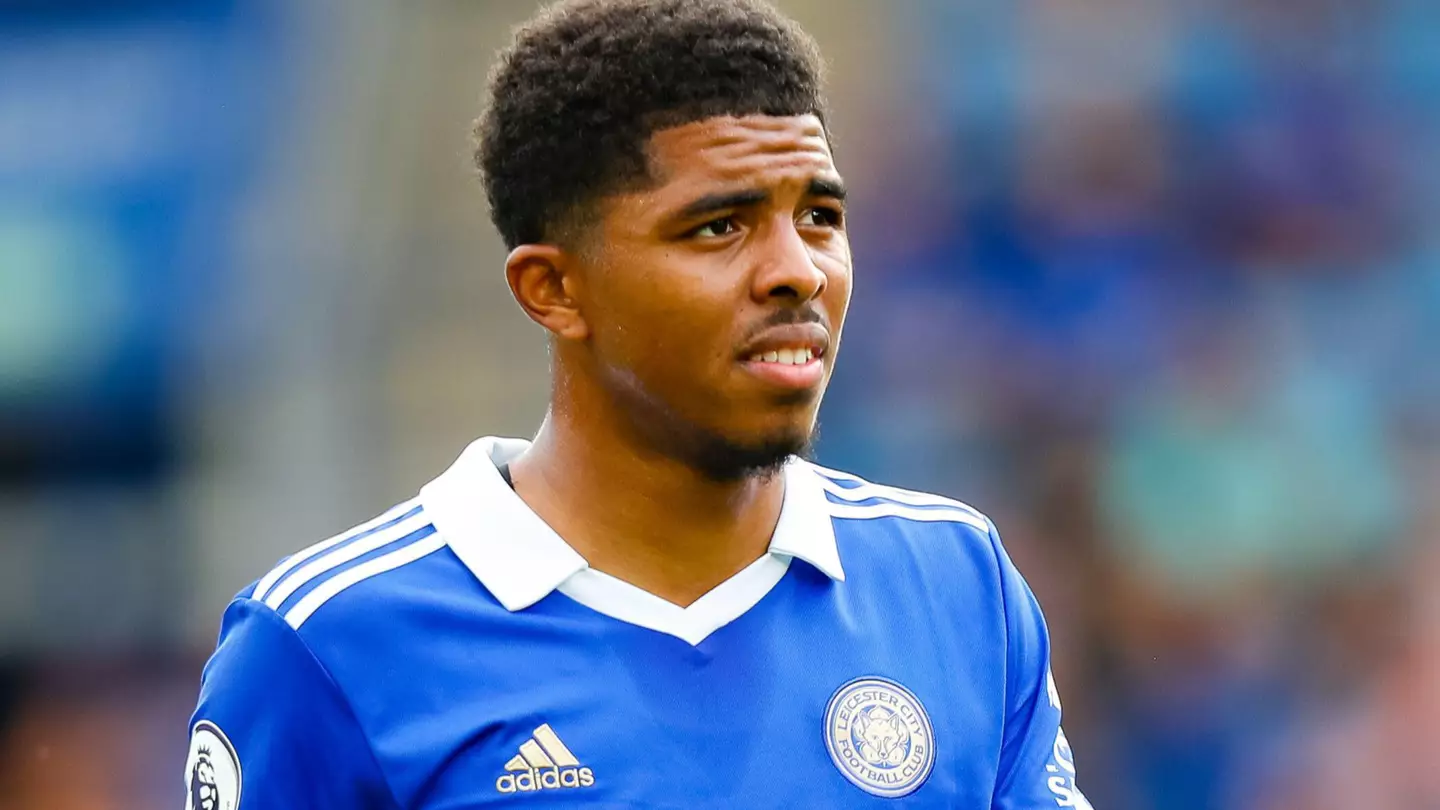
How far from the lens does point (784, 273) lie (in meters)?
2.07

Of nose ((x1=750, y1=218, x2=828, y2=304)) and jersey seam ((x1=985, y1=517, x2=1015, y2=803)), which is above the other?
nose ((x1=750, y1=218, x2=828, y2=304))

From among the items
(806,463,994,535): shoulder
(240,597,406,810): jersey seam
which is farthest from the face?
(240,597,406,810): jersey seam

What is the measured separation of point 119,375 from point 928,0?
312 centimetres

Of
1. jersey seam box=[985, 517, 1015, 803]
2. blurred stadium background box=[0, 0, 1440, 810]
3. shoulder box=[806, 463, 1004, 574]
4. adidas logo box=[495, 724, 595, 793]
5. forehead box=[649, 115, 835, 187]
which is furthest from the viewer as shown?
blurred stadium background box=[0, 0, 1440, 810]

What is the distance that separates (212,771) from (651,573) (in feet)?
1.87

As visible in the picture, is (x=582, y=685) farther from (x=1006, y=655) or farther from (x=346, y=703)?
(x=1006, y=655)

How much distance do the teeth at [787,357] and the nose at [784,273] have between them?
60mm

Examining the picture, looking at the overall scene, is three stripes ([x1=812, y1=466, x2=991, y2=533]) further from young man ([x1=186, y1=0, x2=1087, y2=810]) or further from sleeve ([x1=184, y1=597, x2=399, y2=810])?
sleeve ([x1=184, y1=597, x2=399, y2=810])

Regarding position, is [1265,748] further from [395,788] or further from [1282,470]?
[395,788]

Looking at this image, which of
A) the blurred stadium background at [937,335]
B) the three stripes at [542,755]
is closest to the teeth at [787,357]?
the three stripes at [542,755]

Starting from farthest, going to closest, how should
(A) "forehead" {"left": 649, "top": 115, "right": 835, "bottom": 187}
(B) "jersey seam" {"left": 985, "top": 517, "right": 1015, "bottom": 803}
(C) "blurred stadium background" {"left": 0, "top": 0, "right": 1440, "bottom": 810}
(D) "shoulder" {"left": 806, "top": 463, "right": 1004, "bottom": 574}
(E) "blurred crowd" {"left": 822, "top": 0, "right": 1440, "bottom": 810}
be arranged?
(C) "blurred stadium background" {"left": 0, "top": 0, "right": 1440, "bottom": 810}, (E) "blurred crowd" {"left": 822, "top": 0, "right": 1440, "bottom": 810}, (D) "shoulder" {"left": 806, "top": 463, "right": 1004, "bottom": 574}, (B) "jersey seam" {"left": 985, "top": 517, "right": 1015, "bottom": 803}, (A) "forehead" {"left": 649, "top": 115, "right": 835, "bottom": 187}

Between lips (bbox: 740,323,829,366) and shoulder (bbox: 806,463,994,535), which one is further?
shoulder (bbox: 806,463,994,535)

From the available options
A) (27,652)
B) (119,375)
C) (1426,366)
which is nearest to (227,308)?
(119,375)

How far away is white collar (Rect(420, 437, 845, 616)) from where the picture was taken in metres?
2.13
